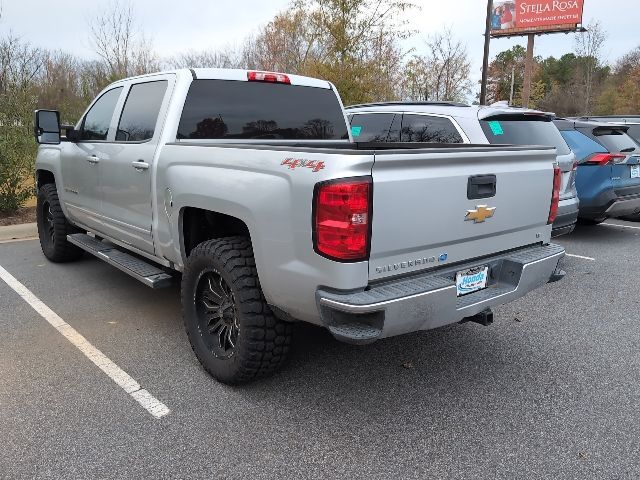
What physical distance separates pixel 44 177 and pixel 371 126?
3.95 meters

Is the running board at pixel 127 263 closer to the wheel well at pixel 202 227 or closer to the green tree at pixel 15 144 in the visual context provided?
the wheel well at pixel 202 227

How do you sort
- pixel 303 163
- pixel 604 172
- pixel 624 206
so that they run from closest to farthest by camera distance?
pixel 303 163, pixel 604 172, pixel 624 206

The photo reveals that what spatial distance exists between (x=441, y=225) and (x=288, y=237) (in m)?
0.83

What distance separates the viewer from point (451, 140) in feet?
17.3

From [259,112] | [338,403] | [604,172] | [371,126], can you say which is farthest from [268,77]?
[604,172]

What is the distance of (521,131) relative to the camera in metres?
5.64

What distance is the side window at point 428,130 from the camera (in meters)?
5.32

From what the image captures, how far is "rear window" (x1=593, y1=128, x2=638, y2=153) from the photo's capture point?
753cm

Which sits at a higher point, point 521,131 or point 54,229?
point 521,131

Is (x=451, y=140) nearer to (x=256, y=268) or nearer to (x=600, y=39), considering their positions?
(x=256, y=268)

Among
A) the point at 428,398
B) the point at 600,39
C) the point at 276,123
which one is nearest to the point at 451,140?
the point at 276,123

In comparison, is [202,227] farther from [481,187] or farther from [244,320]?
[481,187]

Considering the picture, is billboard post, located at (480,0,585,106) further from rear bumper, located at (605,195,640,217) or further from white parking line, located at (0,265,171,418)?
white parking line, located at (0,265,171,418)

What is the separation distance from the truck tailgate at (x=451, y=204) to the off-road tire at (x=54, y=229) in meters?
4.37
